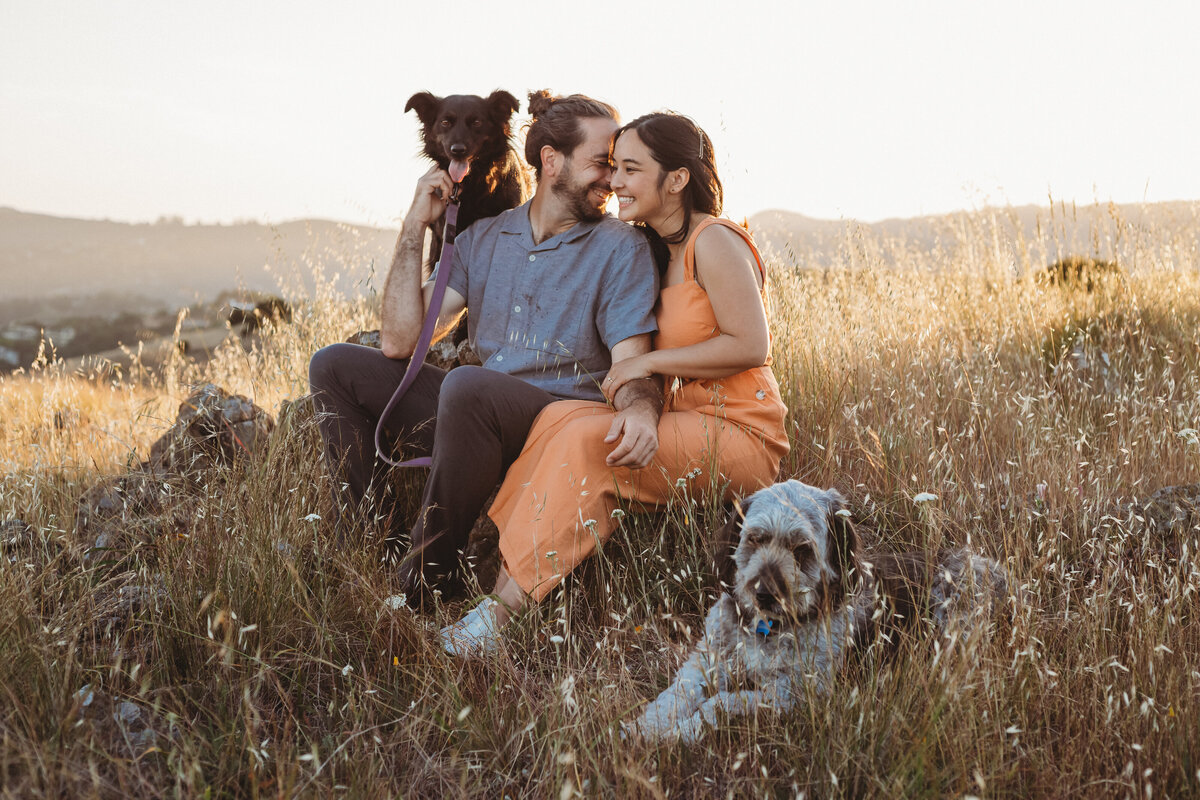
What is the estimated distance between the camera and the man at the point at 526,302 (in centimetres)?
288

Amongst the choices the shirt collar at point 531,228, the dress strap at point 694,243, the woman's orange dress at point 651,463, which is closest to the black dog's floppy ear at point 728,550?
the woman's orange dress at point 651,463

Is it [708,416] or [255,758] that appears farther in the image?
[708,416]

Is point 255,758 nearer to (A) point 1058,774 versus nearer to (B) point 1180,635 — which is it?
(A) point 1058,774

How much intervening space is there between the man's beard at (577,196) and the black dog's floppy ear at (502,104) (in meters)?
0.62

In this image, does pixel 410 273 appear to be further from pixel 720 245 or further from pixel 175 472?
pixel 175 472

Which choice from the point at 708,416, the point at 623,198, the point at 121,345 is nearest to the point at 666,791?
the point at 708,416

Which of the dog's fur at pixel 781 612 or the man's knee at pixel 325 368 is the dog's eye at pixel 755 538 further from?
the man's knee at pixel 325 368

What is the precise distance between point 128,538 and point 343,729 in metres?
1.36

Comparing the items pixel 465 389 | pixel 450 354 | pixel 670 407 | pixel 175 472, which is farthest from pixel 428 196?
pixel 175 472

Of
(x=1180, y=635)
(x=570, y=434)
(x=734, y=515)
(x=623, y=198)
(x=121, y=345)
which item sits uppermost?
(x=623, y=198)

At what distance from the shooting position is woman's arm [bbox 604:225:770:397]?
2623mm

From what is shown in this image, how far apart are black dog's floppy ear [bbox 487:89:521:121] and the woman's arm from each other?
1.29m

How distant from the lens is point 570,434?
2457 millimetres

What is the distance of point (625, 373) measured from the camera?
2645 mm
